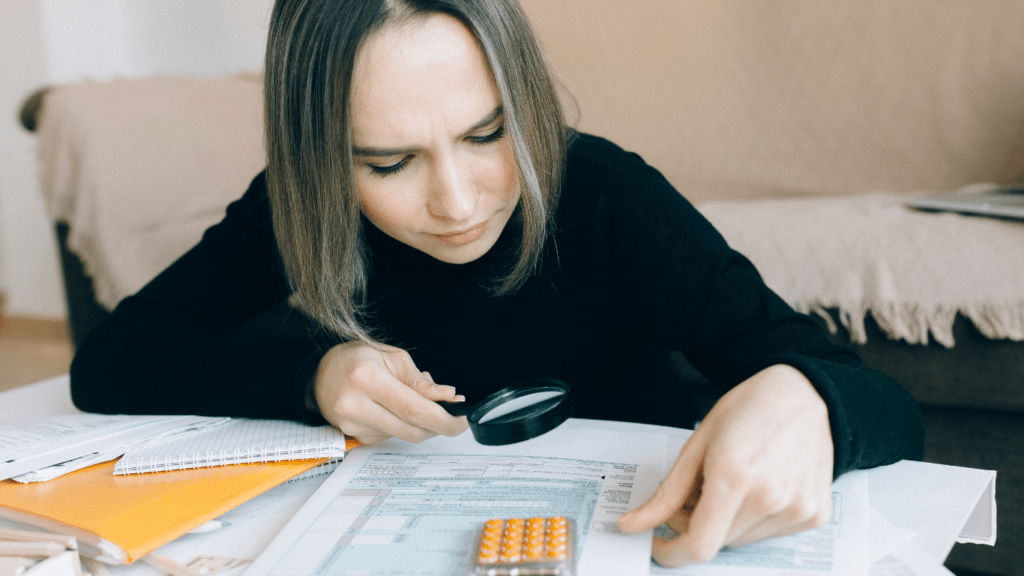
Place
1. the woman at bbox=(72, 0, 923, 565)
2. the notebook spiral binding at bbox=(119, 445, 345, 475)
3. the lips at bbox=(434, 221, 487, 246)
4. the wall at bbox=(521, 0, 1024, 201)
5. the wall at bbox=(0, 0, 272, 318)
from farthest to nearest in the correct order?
the wall at bbox=(0, 0, 272, 318) → the wall at bbox=(521, 0, 1024, 201) → the lips at bbox=(434, 221, 487, 246) → the notebook spiral binding at bbox=(119, 445, 345, 475) → the woman at bbox=(72, 0, 923, 565)

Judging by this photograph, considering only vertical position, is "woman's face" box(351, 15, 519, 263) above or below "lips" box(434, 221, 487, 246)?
above

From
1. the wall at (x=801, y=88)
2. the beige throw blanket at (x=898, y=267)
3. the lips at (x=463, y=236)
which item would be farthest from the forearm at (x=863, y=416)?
the wall at (x=801, y=88)

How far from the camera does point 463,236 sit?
756 mm

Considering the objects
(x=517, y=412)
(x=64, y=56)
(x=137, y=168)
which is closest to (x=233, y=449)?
(x=517, y=412)

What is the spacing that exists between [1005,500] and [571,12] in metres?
1.41

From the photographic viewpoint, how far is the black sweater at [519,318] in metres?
0.78

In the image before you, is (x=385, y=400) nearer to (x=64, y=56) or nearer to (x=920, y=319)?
(x=920, y=319)

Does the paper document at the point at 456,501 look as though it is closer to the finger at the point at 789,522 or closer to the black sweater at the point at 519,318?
the finger at the point at 789,522

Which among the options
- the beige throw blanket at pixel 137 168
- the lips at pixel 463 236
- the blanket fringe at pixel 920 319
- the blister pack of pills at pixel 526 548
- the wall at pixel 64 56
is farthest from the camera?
the wall at pixel 64 56

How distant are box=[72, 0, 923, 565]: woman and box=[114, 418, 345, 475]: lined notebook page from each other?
3 cm

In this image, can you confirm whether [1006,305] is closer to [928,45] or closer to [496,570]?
[928,45]

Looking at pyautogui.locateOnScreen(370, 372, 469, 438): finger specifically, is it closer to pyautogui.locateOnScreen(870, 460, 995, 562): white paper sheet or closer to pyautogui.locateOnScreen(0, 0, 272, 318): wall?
pyautogui.locateOnScreen(870, 460, 995, 562): white paper sheet

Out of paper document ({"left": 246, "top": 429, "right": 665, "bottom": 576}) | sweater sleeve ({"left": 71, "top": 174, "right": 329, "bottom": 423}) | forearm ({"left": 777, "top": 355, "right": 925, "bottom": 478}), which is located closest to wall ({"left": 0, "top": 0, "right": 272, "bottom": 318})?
sweater sleeve ({"left": 71, "top": 174, "right": 329, "bottom": 423})

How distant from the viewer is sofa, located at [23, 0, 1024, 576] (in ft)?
3.82
